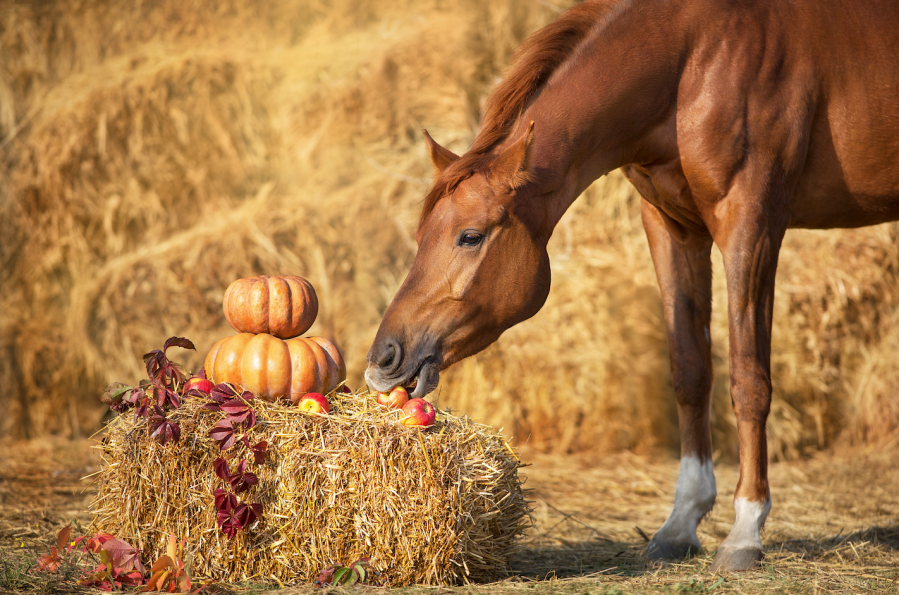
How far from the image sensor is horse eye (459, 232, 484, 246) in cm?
260

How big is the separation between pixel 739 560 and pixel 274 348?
5.92 feet

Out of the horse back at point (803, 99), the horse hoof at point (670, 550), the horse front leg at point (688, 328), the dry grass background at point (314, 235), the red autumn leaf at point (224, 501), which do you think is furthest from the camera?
the dry grass background at point (314, 235)

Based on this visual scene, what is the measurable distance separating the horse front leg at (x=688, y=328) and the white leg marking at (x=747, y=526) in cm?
44

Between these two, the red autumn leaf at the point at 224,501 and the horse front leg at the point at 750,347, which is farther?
the horse front leg at the point at 750,347

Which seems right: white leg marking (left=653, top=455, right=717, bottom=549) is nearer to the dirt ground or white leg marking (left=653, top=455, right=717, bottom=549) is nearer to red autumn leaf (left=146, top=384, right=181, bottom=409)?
the dirt ground

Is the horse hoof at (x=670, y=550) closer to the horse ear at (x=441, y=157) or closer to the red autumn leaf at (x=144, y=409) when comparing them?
the horse ear at (x=441, y=157)

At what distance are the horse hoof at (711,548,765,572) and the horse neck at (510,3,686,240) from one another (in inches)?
52.0

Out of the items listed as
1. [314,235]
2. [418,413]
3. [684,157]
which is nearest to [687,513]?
[418,413]

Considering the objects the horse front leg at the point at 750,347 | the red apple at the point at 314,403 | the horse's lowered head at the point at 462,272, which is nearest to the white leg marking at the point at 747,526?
the horse front leg at the point at 750,347

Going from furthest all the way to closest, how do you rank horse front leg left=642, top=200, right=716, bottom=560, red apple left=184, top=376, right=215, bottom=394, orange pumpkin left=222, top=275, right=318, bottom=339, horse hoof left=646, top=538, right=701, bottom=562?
horse front leg left=642, top=200, right=716, bottom=560, horse hoof left=646, top=538, right=701, bottom=562, orange pumpkin left=222, top=275, right=318, bottom=339, red apple left=184, top=376, right=215, bottom=394

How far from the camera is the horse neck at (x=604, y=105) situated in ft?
8.91

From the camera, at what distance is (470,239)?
261 cm

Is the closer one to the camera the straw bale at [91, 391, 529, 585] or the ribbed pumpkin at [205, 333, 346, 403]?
the straw bale at [91, 391, 529, 585]

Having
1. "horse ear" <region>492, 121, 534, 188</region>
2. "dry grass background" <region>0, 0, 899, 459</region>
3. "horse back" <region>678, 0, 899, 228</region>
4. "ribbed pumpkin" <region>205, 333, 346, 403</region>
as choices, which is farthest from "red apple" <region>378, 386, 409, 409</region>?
"dry grass background" <region>0, 0, 899, 459</region>
